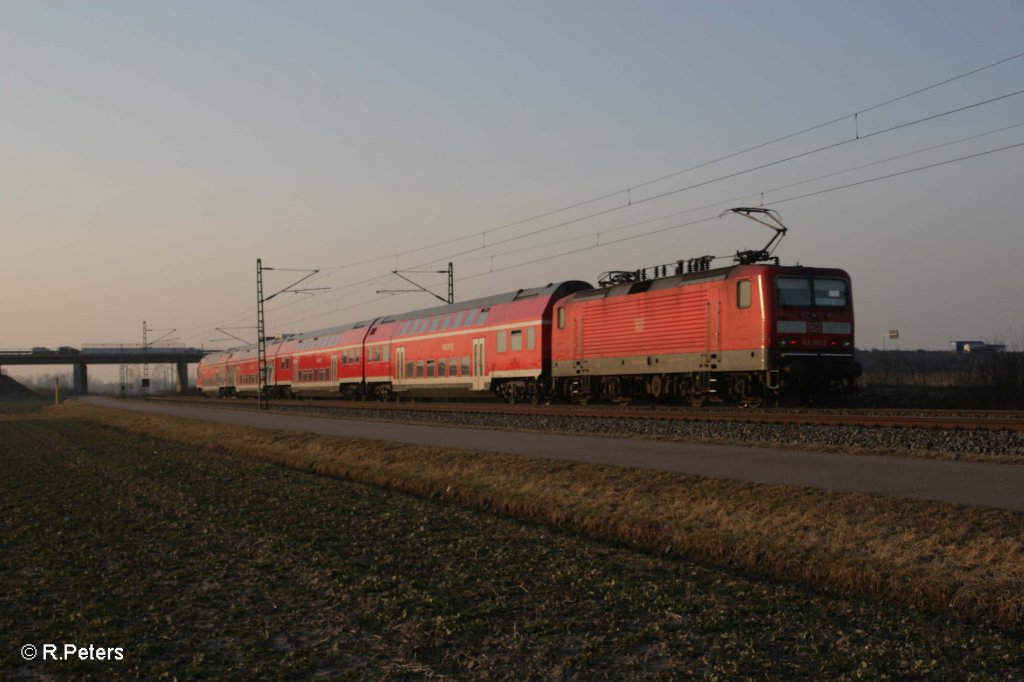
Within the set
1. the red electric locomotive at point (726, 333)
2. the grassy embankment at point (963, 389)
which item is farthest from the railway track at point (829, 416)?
the grassy embankment at point (963, 389)

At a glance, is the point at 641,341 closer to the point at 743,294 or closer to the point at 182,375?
the point at 743,294

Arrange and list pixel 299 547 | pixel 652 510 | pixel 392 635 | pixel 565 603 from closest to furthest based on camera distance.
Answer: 1. pixel 392 635
2. pixel 565 603
3. pixel 299 547
4. pixel 652 510

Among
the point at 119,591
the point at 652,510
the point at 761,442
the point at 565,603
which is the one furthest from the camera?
the point at 761,442

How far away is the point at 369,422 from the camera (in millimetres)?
30688

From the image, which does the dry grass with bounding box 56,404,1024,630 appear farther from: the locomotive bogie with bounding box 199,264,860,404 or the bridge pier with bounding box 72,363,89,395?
the bridge pier with bounding box 72,363,89,395

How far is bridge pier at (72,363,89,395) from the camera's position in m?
140

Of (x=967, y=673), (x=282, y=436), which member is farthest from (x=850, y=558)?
(x=282, y=436)

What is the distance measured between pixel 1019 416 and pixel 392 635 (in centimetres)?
1871

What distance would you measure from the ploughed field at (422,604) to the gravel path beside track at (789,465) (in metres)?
1.00

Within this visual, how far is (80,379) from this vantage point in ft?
464

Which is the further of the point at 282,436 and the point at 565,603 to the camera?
the point at 282,436

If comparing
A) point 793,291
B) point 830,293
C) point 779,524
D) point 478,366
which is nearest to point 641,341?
point 793,291

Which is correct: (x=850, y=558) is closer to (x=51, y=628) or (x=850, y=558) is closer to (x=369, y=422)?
(x=51, y=628)

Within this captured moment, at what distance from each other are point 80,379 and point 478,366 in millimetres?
119392
